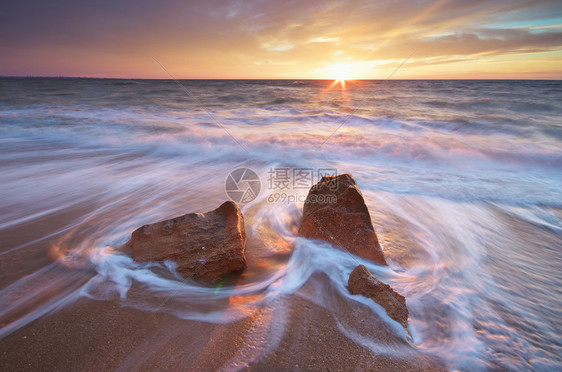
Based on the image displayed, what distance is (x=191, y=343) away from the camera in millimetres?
1721

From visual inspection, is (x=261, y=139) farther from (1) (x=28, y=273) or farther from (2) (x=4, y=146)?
(2) (x=4, y=146)

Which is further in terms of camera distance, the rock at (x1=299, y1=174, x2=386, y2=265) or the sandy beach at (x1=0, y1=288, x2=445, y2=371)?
the rock at (x1=299, y1=174, x2=386, y2=265)

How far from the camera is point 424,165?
6309mm

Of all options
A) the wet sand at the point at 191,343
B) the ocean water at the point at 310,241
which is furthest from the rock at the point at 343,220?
the wet sand at the point at 191,343

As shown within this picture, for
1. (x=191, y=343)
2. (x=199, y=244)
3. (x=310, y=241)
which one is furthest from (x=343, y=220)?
(x=191, y=343)

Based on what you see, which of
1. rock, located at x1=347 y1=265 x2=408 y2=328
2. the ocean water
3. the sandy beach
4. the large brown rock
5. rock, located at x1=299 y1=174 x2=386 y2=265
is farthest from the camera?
rock, located at x1=299 y1=174 x2=386 y2=265

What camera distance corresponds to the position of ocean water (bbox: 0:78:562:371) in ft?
6.57

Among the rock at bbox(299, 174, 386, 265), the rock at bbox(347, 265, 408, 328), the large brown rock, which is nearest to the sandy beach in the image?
the rock at bbox(347, 265, 408, 328)

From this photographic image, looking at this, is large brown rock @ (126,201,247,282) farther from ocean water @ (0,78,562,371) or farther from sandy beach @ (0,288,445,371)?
→ sandy beach @ (0,288,445,371)

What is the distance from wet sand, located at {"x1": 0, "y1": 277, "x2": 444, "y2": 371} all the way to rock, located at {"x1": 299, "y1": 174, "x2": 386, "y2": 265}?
28.8 inches

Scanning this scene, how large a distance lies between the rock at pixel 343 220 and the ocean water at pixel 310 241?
0.42 ft

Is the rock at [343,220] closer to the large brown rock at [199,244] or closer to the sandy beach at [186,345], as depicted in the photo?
the sandy beach at [186,345]

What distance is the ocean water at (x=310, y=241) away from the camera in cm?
200

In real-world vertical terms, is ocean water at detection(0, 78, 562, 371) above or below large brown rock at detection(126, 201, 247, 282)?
below
